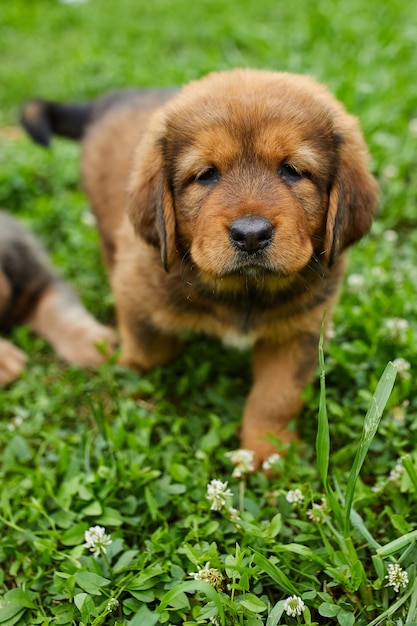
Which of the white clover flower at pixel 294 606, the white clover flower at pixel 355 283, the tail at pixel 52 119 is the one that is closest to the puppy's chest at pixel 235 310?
the white clover flower at pixel 355 283

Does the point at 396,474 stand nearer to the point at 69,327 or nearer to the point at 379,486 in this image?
the point at 379,486

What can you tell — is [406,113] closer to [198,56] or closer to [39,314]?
[198,56]

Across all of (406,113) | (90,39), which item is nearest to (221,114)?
(406,113)

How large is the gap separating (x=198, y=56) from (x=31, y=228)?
7.57ft

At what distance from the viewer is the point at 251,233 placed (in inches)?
87.1

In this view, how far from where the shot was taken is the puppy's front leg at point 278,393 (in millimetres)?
2865

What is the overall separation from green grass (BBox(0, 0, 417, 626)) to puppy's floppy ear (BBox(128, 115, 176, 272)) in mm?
587

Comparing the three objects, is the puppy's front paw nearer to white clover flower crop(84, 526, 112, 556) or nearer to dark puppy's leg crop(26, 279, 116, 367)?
dark puppy's leg crop(26, 279, 116, 367)

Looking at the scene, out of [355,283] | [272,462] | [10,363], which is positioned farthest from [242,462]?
[10,363]

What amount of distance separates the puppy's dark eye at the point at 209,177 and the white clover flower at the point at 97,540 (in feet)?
4.06

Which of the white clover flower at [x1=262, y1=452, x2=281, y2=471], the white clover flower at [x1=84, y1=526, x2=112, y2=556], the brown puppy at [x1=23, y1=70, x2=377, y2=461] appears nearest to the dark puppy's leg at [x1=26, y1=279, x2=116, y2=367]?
the brown puppy at [x1=23, y1=70, x2=377, y2=461]

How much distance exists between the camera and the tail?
407 centimetres

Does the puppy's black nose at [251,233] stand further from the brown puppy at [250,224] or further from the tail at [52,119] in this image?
the tail at [52,119]

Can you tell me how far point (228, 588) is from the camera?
2172 mm
